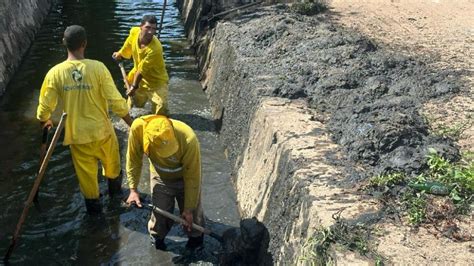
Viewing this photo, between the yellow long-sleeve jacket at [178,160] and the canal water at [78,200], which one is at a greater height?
the yellow long-sleeve jacket at [178,160]

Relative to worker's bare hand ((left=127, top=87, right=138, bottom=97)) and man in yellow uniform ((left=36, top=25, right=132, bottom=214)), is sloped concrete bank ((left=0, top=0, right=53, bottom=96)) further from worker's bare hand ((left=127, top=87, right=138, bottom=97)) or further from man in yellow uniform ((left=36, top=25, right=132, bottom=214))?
man in yellow uniform ((left=36, top=25, right=132, bottom=214))

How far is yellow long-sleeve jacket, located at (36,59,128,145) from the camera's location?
17.9 ft

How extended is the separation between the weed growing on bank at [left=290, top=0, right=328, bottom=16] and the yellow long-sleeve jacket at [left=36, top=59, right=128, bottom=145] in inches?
230

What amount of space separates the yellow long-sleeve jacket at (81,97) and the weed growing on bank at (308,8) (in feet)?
19.2

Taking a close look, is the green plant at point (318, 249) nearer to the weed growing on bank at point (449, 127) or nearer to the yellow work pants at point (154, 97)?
the weed growing on bank at point (449, 127)

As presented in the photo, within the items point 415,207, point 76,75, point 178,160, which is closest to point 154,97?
point 76,75

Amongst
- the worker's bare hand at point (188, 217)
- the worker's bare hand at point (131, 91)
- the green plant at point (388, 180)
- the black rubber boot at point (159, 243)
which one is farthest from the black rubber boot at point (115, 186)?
the green plant at point (388, 180)

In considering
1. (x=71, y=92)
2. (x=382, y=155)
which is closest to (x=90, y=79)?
(x=71, y=92)

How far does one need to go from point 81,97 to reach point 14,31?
744 centimetres

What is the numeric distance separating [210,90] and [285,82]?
3.18m

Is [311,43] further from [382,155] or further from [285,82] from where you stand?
[382,155]

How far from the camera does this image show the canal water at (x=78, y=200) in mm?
5621

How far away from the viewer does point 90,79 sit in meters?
5.54

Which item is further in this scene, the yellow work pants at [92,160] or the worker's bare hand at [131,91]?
the worker's bare hand at [131,91]
